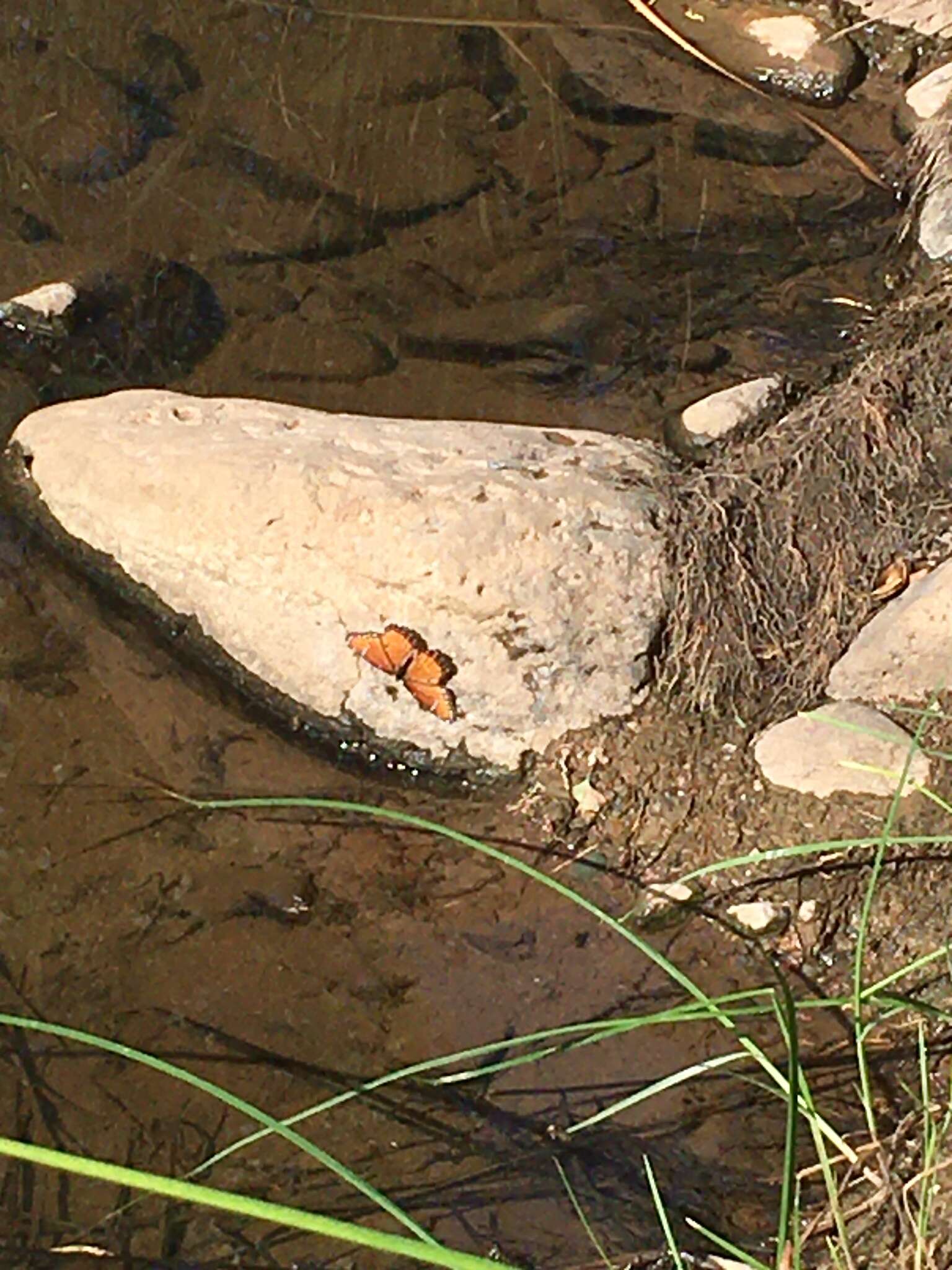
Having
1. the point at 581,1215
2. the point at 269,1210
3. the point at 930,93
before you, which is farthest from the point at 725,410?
the point at 269,1210

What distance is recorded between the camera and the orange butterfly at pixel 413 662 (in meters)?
3.57

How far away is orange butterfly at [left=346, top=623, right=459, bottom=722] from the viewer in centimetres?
357

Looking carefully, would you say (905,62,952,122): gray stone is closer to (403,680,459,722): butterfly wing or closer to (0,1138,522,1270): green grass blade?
(403,680,459,722): butterfly wing

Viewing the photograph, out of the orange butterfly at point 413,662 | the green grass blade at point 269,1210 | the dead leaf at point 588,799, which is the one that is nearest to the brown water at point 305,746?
the dead leaf at point 588,799

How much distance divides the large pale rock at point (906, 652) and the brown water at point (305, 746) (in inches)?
29.1

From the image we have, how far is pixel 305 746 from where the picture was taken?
3721 mm

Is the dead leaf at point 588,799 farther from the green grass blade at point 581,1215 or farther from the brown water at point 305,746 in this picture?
the green grass blade at point 581,1215

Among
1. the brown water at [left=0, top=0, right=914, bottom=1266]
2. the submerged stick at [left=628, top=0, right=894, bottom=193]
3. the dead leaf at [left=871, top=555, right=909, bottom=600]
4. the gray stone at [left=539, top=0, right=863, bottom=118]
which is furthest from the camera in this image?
the gray stone at [left=539, top=0, right=863, bottom=118]

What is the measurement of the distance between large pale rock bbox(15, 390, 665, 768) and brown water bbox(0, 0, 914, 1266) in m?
0.20

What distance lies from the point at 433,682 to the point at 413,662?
7 cm

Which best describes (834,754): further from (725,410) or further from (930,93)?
(930,93)

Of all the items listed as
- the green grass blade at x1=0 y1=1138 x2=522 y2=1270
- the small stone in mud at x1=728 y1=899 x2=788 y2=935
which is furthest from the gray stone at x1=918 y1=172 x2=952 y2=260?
the green grass blade at x1=0 y1=1138 x2=522 y2=1270

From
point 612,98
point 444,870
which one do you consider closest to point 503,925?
point 444,870

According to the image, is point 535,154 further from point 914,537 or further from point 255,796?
point 255,796
